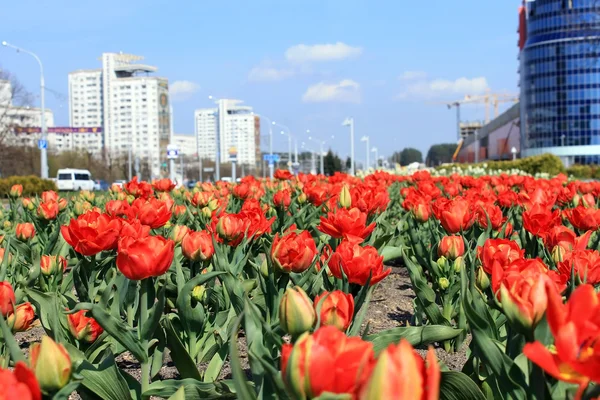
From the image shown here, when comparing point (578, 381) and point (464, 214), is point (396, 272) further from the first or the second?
point (578, 381)

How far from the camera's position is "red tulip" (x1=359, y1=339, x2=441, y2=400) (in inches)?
30.2

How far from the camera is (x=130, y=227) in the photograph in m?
2.13

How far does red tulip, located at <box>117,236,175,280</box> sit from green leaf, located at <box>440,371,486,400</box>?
0.77m

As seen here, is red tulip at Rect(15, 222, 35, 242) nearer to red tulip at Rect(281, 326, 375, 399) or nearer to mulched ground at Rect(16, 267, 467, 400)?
mulched ground at Rect(16, 267, 467, 400)

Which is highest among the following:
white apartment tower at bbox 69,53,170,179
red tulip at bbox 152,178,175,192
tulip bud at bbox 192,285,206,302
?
white apartment tower at bbox 69,53,170,179

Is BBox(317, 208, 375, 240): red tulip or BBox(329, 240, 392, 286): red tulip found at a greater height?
BBox(317, 208, 375, 240): red tulip

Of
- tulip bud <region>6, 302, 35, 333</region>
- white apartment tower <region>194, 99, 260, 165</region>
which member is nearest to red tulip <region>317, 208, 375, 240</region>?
tulip bud <region>6, 302, 35, 333</region>

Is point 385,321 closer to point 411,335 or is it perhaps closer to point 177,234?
point 177,234

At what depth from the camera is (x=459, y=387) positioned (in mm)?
1460

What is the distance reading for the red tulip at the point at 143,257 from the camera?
5.67ft

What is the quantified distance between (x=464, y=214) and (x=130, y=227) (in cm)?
152

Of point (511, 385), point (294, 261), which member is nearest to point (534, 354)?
point (511, 385)

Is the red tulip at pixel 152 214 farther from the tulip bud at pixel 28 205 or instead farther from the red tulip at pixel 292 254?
the tulip bud at pixel 28 205

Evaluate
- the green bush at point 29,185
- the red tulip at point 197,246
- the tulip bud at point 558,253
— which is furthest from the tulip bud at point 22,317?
the green bush at point 29,185
